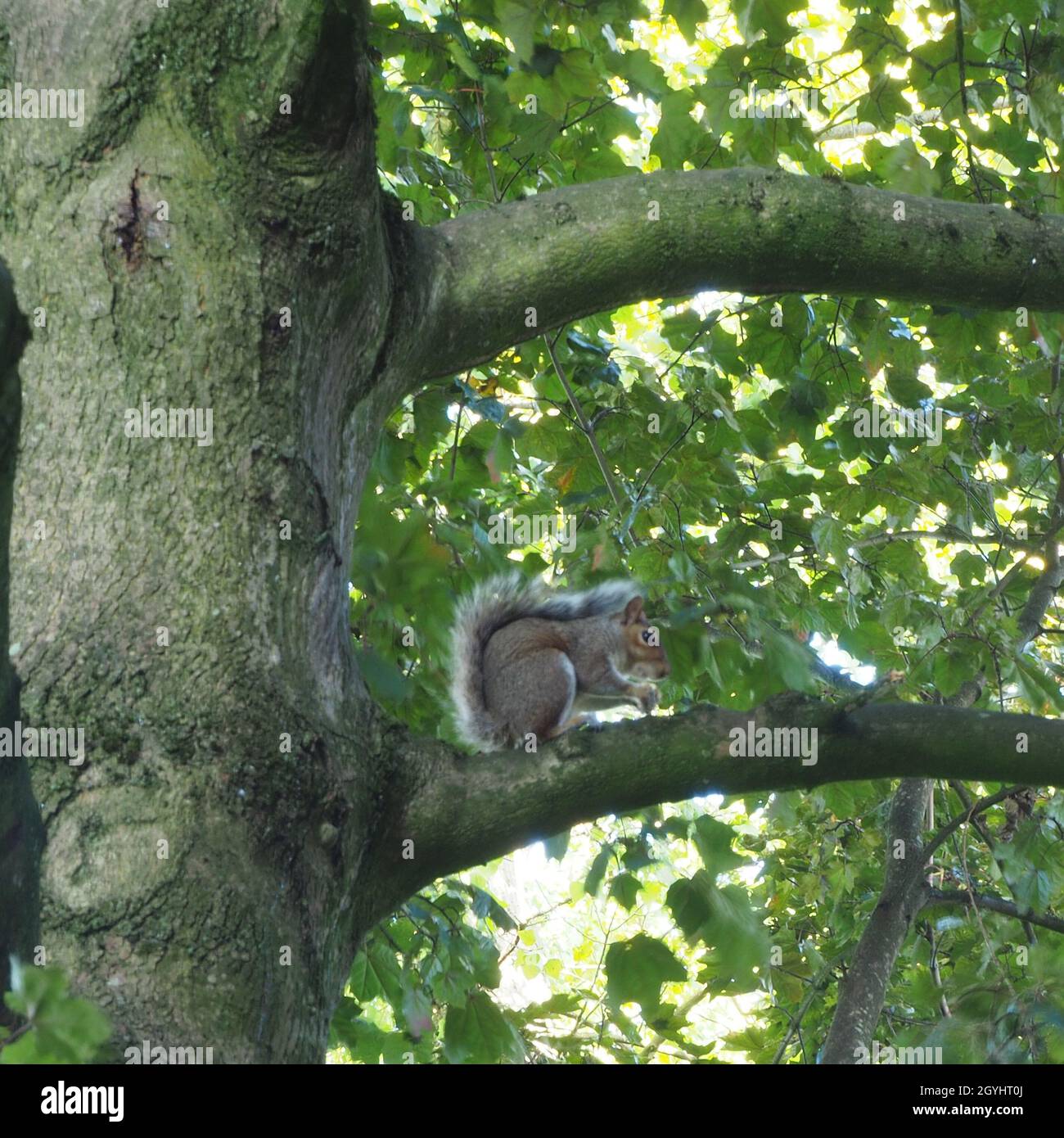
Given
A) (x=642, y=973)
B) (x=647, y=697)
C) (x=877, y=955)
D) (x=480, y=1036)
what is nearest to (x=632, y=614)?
(x=647, y=697)

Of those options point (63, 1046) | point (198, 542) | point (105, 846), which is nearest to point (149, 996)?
point (105, 846)

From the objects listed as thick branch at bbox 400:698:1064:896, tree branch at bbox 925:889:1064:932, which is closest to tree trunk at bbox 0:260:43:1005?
thick branch at bbox 400:698:1064:896

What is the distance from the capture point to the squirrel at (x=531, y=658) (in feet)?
12.1

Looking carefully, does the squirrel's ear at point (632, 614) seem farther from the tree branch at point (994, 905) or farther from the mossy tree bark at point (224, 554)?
the mossy tree bark at point (224, 554)

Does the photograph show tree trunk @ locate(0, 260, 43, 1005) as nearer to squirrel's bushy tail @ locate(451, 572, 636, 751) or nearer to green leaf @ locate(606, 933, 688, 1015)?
green leaf @ locate(606, 933, 688, 1015)

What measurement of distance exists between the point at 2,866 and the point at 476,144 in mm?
3115

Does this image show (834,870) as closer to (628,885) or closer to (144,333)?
(628,885)

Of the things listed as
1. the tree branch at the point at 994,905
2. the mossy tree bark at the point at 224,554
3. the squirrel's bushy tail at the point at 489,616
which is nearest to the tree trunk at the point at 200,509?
the mossy tree bark at the point at 224,554

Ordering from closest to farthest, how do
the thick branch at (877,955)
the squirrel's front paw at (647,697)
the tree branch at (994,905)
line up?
the tree branch at (994,905) < the thick branch at (877,955) < the squirrel's front paw at (647,697)

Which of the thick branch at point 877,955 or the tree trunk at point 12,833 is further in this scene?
the thick branch at point 877,955

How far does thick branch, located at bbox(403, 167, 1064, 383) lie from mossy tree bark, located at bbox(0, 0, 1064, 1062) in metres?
0.15
